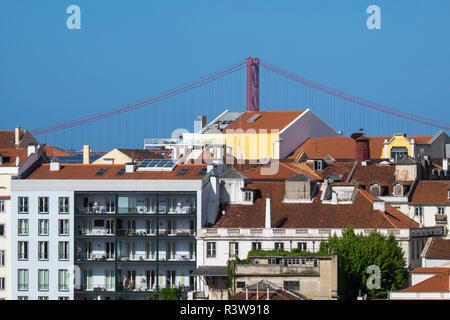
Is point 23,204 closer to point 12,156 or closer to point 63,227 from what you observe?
point 63,227

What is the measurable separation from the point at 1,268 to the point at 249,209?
1841 centimetres

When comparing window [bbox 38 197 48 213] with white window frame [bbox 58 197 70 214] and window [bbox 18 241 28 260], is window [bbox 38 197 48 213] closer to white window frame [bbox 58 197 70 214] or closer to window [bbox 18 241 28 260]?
white window frame [bbox 58 197 70 214]

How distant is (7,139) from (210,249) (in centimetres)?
7304

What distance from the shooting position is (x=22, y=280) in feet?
286

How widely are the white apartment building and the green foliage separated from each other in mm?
12109

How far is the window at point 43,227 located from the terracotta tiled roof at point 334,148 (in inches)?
1824

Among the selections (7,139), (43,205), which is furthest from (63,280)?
(7,139)

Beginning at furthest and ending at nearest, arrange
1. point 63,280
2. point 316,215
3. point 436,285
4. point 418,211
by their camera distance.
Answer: point 418,211, point 63,280, point 316,215, point 436,285

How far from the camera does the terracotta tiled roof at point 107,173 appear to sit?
89.1 m

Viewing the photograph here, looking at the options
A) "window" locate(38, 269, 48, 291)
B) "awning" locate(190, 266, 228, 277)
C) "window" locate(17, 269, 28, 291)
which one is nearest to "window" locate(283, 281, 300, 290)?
"awning" locate(190, 266, 228, 277)

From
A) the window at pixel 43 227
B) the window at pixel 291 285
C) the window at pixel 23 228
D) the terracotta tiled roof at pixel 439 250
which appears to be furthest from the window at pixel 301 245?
the window at pixel 23 228
